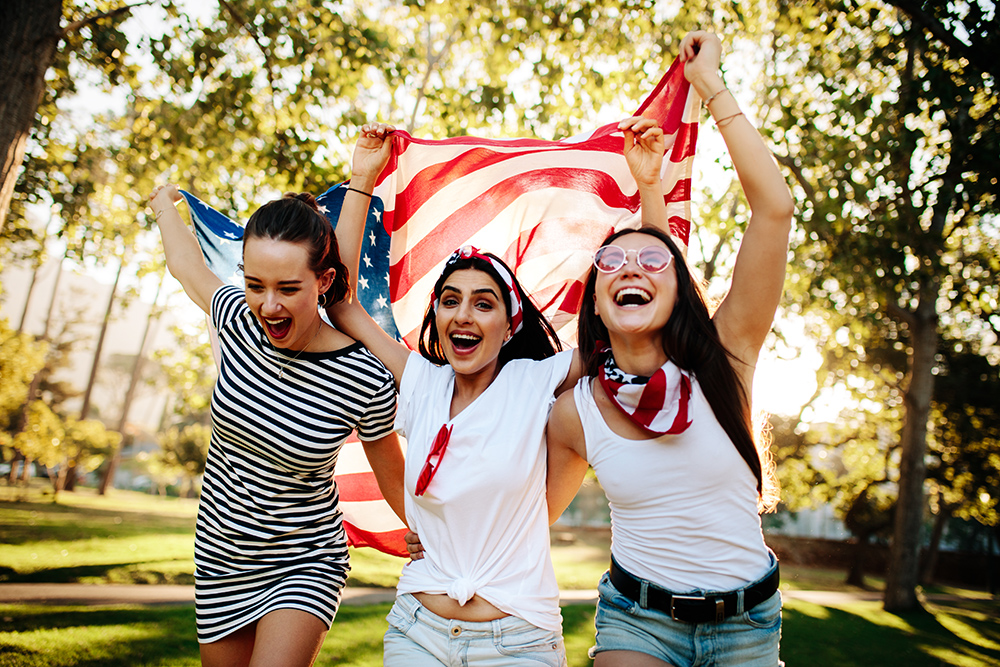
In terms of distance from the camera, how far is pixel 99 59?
8273 mm

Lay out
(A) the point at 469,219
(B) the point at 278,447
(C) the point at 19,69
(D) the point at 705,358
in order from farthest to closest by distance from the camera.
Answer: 1. (C) the point at 19,69
2. (A) the point at 469,219
3. (B) the point at 278,447
4. (D) the point at 705,358

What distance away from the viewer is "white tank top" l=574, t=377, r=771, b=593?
238 centimetres

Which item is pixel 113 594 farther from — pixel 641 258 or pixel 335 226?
pixel 641 258

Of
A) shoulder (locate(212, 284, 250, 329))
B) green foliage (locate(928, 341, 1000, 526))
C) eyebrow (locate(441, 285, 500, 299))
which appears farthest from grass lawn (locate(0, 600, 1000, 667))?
green foliage (locate(928, 341, 1000, 526))

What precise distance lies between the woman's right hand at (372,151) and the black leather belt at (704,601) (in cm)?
252

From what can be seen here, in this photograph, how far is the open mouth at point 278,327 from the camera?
2789 millimetres

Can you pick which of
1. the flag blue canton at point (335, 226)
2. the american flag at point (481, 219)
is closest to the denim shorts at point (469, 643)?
the american flag at point (481, 219)

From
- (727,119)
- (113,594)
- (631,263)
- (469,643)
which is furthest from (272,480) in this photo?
(113,594)

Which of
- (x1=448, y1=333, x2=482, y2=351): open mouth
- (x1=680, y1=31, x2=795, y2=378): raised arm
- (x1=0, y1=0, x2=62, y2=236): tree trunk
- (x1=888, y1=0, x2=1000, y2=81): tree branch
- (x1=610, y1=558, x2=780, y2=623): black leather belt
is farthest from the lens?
(x1=888, y1=0, x2=1000, y2=81): tree branch

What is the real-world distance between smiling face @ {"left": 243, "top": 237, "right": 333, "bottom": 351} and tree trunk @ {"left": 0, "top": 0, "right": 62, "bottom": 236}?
12.2ft

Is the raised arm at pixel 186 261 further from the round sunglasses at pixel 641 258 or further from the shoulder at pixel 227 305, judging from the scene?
the round sunglasses at pixel 641 258

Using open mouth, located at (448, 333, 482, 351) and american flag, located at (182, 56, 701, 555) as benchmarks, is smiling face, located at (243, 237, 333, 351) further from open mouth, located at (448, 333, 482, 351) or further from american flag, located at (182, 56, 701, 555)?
american flag, located at (182, 56, 701, 555)

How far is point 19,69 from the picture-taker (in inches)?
205

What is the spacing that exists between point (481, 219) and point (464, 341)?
174 centimetres
